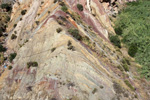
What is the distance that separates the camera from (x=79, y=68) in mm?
17203

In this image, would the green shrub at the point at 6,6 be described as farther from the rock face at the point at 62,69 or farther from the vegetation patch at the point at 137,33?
the vegetation patch at the point at 137,33

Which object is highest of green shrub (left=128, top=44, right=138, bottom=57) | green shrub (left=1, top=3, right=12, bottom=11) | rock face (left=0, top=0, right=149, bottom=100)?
green shrub (left=1, top=3, right=12, bottom=11)

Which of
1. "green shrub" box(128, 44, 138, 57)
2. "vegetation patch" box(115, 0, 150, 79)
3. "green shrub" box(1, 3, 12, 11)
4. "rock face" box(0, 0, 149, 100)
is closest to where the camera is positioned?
"rock face" box(0, 0, 149, 100)

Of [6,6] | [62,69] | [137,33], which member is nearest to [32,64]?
[62,69]

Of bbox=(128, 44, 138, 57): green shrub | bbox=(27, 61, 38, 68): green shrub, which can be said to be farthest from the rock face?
bbox=(128, 44, 138, 57): green shrub

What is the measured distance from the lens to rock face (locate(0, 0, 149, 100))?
1555cm

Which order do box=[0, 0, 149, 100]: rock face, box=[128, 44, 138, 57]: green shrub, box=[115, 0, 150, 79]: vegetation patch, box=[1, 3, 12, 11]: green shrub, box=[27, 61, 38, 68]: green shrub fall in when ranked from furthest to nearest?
1. box=[1, 3, 12, 11]: green shrub
2. box=[128, 44, 138, 57]: green shrub
3. box=[115, 0, 150, 79]: vegetation patch
4. box=[27, 61, 38, 68]: green shrub
5. box=[0, 0, 149, 100]: rock face

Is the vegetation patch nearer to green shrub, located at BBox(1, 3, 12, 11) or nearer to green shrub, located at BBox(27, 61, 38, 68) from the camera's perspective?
green shrub, located at BBox(27, 61, 38, 68)

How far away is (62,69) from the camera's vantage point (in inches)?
658

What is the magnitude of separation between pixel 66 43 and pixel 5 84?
12825 millimetres

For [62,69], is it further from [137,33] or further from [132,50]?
[137,33]

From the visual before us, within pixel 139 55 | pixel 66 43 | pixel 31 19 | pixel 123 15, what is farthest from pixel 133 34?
Result: pixel 31 19

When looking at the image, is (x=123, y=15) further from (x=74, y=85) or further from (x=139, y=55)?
(x=74, y=85)

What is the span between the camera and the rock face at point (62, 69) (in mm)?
15555
